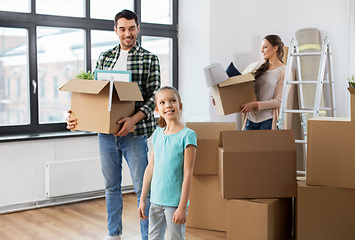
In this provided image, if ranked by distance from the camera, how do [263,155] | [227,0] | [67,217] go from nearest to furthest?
[263,155] < [67,217] < [227,0]

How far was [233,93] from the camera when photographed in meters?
2.66

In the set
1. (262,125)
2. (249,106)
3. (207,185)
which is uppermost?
(249,106)

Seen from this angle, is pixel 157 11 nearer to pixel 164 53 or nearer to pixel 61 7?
pixel 164 53

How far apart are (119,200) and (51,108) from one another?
160cm

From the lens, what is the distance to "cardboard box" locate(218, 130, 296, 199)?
2.23 metres

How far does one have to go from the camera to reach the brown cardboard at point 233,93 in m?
2.61

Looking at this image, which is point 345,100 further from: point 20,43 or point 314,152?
point 20,43

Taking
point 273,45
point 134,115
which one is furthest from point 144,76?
point 273,45

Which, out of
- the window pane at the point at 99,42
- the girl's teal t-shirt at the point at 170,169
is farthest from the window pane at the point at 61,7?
the girl's teal t-shirt at the point at 170,169

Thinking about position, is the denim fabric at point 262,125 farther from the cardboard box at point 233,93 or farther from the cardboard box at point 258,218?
the cardboard box at point 258,218

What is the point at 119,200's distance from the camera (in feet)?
7.66

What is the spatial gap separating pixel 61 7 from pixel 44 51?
0.44 m

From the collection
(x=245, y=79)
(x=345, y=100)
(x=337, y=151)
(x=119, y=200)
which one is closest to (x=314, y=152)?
(x=337, y=151)

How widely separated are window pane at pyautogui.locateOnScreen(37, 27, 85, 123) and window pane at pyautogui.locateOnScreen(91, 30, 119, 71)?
117 mm
